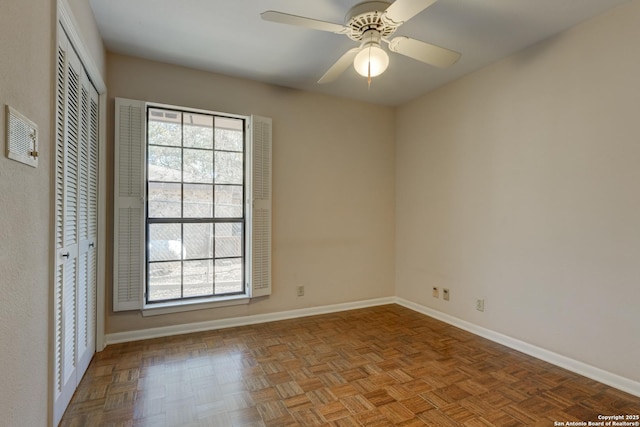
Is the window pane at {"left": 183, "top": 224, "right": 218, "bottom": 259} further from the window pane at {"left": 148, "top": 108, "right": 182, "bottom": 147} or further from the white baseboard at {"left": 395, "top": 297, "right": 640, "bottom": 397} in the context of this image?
the white baseboard at {"left": 395, "top": 297, "right": 640, "bottom": 397}

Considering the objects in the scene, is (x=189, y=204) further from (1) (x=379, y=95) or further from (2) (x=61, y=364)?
(1) (x=379, y=95)

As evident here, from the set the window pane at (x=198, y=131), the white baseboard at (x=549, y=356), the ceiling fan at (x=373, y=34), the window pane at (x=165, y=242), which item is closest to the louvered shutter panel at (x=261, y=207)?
the window pane at (x=198, y=131)

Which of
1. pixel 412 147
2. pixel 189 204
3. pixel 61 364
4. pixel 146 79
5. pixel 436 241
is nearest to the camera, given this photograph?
pixel 61 364

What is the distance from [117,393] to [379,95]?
3.69m

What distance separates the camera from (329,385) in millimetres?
2209

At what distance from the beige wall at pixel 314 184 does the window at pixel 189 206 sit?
0.16 meters

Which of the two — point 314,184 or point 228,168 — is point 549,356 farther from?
point 228,168

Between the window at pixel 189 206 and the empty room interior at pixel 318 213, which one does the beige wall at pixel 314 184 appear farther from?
the window at pixel 189 206

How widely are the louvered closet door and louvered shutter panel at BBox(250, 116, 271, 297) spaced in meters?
1.34

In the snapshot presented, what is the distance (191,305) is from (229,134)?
1757 mm

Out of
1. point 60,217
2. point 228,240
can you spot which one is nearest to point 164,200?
point 228,240

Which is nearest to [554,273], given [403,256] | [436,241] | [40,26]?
[436,241]

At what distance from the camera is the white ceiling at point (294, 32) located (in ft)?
7.25

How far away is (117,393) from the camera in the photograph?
208cm
